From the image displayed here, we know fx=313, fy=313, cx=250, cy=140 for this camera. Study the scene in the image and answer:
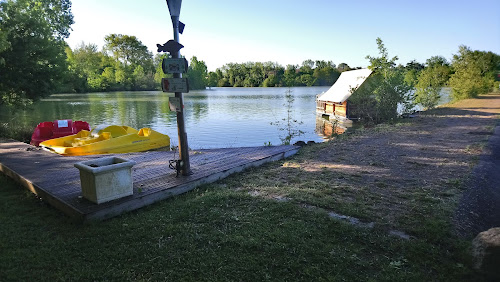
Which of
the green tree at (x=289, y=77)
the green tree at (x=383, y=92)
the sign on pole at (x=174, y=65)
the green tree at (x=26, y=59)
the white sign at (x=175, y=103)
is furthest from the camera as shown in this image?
the green tree at (x=289, y=77)

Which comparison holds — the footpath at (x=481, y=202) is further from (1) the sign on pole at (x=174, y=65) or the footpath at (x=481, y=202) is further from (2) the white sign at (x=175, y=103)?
(1) the sign on pole at (x=174, y=65)

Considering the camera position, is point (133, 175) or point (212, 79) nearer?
point (133, 175)

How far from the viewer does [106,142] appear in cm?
1070

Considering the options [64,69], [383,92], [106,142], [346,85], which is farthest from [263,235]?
[346,85]

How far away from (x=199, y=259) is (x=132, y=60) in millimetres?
106762

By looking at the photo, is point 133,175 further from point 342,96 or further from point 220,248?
point 342,96

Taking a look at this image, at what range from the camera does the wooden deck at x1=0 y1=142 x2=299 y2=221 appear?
4.38 meters

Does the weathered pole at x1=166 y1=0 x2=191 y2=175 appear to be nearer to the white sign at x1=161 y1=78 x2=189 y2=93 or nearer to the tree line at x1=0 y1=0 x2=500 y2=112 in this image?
the white sign at x1=161 y1=78 x2=189 y2=93

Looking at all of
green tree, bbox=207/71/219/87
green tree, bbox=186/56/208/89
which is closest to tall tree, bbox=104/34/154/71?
green tree, bbox=186/56/208/89

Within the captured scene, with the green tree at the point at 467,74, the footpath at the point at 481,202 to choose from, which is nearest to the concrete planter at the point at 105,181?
the footpath at the point at 481,202

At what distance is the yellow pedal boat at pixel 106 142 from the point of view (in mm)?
10207

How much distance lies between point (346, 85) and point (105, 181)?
73.4 feet

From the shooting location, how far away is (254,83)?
4774 inches

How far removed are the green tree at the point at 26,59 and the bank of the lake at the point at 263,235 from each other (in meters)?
11.2
